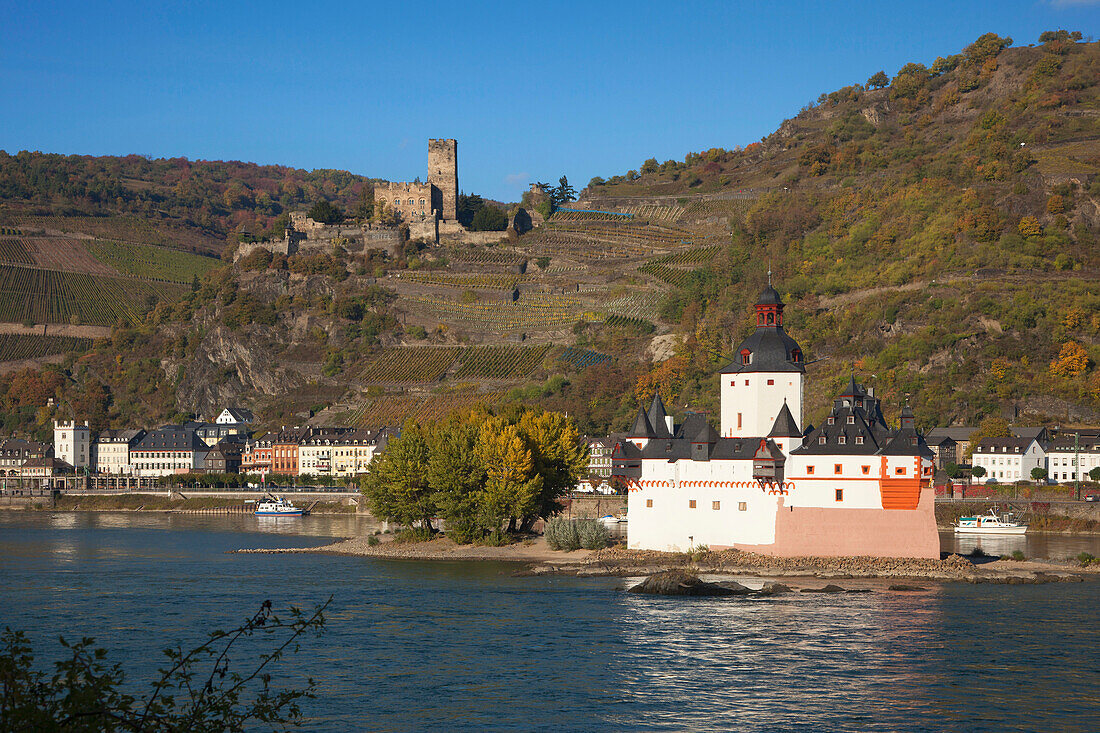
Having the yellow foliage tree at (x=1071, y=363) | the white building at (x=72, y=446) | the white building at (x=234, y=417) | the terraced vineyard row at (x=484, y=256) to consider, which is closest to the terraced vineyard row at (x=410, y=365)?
the white building at (x=234, y=417)

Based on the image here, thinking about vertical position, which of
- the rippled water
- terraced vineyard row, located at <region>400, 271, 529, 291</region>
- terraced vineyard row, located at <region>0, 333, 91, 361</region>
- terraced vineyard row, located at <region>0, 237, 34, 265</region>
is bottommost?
the rippled water

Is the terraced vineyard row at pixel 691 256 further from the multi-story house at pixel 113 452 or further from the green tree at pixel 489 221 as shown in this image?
the multi-story house at pixel 113 452

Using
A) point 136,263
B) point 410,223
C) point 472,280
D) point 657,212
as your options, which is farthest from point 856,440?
point 136,263

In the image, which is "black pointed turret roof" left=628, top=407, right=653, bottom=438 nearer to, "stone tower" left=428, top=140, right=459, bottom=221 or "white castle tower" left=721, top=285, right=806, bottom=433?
"white castle tower" left=721, top=285, right=806, bottom=433

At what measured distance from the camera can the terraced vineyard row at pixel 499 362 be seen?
129 metres

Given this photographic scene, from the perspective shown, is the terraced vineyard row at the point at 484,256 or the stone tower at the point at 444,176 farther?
the stone tower at the point at 444,176

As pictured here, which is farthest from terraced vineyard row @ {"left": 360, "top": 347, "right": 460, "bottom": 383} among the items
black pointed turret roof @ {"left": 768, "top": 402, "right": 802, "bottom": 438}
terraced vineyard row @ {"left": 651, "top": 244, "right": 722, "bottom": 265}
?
Result: black pointed turret roof @ {"left": 768, "top": 402, "right": 802, "bottom": 438}

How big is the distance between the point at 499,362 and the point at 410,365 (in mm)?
10598

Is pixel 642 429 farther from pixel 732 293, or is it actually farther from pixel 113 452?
pixel 113 452

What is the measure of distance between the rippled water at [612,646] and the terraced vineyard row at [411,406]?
202 ft

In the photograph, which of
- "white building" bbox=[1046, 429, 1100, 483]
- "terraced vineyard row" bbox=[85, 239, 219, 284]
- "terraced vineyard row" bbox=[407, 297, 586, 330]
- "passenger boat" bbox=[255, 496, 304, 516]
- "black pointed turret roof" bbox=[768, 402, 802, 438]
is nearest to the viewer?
"black pointed turret roof" bbox=[768, 402, 802, 438]

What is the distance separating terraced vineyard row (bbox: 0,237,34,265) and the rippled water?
5216 inches

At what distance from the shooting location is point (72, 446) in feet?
446

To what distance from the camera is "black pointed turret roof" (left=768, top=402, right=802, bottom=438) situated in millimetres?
53219
